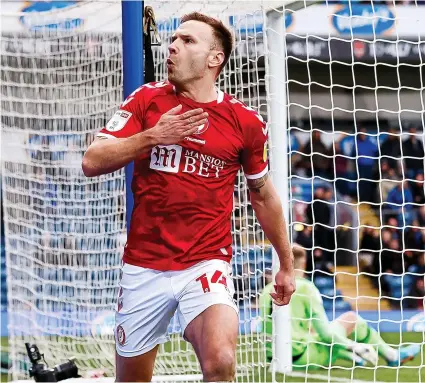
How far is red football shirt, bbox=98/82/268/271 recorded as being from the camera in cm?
418

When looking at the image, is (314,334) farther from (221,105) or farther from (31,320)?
(221,105)

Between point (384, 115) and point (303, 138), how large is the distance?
2388mm

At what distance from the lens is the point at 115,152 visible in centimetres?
394

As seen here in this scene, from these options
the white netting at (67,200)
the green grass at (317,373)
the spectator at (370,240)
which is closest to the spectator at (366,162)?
the spectator at (370,240)

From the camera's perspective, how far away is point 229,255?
4316mm

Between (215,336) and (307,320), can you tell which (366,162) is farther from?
(215,336)

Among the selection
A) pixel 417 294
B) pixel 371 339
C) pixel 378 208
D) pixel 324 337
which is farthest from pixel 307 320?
pixel 378 208

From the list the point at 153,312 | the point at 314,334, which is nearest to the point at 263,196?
the point at 153,312

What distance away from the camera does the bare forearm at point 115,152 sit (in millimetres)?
3912

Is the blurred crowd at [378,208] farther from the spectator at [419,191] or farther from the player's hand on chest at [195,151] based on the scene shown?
the player's hand on chest at [195,151]

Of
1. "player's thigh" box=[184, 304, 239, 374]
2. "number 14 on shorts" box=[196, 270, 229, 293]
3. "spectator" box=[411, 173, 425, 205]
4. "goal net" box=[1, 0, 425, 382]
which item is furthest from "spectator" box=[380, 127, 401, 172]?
"player's thigh" box=[184, 304, 239, 374]

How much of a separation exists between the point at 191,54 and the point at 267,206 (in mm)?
790

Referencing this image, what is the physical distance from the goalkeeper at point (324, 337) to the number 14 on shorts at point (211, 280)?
3.50 m

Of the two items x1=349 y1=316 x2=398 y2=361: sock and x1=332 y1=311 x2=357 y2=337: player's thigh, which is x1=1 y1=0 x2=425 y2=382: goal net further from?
x1=332 y1=311 x2=357 y2=337: player's thigh
